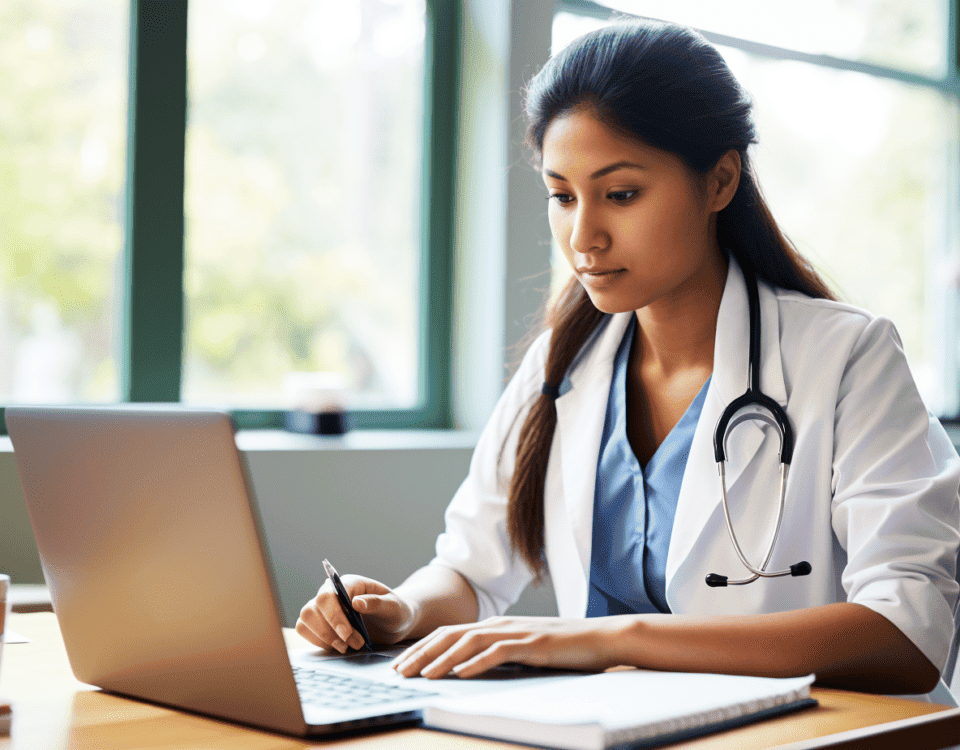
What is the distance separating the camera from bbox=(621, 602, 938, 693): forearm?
90cm

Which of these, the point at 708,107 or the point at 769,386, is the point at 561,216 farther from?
the point at 769,386

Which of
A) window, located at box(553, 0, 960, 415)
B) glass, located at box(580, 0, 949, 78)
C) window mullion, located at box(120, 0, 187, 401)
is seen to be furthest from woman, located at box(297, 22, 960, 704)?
window, located at box(553, 0, 960, 415)

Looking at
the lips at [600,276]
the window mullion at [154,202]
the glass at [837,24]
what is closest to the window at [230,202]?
the window mullion at [154,202]

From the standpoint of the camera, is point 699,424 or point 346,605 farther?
point 699,424

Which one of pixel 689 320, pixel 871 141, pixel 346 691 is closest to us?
pixel 346 691

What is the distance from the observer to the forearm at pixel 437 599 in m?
1.19

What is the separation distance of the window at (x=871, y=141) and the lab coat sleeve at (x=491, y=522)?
1.83 metres

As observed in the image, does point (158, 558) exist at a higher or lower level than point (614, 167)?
lower

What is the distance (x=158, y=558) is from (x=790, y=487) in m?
0.81

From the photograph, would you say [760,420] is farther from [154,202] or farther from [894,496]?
[154,202]

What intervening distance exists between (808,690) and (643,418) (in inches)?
27.5

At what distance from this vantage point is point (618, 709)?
70 cm

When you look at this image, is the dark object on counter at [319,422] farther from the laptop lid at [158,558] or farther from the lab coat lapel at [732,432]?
the laptop lid at [158,558]

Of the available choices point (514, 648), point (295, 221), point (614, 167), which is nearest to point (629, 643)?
point (514, 648)
